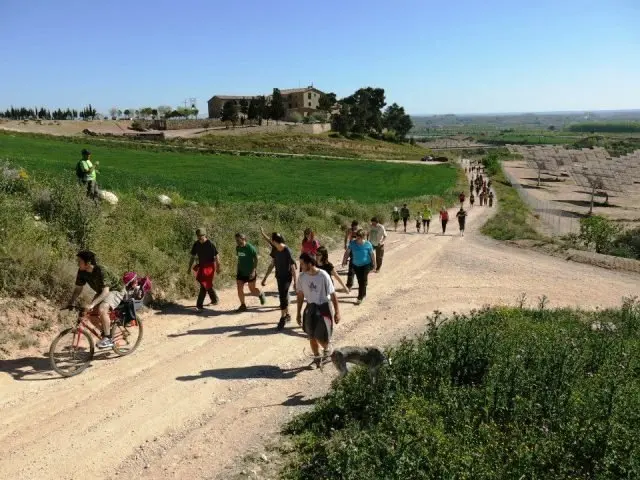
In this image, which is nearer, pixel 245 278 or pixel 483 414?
A: pixel 483 414

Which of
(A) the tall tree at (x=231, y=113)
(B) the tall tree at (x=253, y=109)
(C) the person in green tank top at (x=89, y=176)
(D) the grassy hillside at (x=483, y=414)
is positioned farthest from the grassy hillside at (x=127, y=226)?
(B) the tall tree at (x=253, y=109)

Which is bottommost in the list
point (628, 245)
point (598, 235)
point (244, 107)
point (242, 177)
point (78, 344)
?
point (628, 245)

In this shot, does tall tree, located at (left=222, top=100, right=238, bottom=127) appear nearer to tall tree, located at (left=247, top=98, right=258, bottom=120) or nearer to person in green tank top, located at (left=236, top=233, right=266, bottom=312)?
tall tree, located at (left=247, top=98, right=258, bottom=120)

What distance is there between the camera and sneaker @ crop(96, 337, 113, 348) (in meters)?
8.40

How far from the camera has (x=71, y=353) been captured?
814 centimetres

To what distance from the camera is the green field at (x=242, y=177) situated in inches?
1057

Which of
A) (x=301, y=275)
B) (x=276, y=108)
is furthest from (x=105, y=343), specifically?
(x=276, y=108)

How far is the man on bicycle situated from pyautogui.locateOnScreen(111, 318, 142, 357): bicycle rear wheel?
0.23 meters

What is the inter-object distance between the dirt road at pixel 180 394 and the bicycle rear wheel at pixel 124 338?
0.18 m

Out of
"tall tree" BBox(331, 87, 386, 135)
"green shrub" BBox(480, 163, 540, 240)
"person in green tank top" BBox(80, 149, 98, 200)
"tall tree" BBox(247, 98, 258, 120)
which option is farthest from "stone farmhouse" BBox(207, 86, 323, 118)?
"person in green tank top" BBox(80, 149, 98, 200)

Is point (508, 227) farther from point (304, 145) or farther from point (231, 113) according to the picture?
point (231, 113)

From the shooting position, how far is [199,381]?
7.98m

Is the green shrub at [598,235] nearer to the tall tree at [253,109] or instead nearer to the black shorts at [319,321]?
the black shorts at [319,321]

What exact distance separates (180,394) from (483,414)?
410cm
